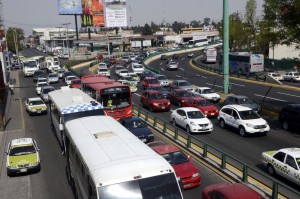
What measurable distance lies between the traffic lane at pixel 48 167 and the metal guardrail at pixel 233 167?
750 cm

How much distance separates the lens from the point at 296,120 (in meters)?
24.4

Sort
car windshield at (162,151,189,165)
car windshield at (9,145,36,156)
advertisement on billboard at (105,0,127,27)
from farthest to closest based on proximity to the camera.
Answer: advertisement on billboard at (105,0,127,27) → car windshield at (9,145,36,156) → car windshield at (162,151,189,165)

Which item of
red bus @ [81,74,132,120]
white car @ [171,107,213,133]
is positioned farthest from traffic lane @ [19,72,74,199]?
white car @ [171,107,213,133]

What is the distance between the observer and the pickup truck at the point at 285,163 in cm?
1512

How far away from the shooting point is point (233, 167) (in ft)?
57.1

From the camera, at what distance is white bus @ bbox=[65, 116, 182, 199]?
342 inches

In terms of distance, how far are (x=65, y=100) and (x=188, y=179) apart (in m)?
10.7

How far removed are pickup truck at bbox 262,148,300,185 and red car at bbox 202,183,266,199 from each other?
14.3 ft

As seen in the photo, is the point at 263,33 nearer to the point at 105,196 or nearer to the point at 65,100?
the point at 65,100

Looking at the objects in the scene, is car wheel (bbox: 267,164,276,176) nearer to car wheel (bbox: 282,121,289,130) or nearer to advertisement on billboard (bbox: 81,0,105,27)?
car wheel (bbox: 282,121,289,130)

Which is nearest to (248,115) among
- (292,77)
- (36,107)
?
(36,107)

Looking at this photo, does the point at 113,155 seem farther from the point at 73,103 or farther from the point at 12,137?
the point at 12,137

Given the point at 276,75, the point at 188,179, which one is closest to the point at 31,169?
the point at 188,179

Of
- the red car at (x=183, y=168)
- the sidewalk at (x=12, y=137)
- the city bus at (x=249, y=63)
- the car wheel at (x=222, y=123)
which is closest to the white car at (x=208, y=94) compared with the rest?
the car wheel at (x=222, y=123)
